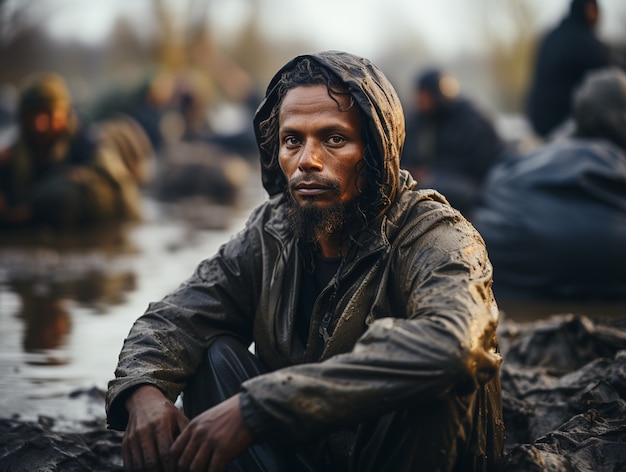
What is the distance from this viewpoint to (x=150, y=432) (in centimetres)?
280

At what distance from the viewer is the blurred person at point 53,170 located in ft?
31.4

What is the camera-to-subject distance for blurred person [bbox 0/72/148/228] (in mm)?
9562

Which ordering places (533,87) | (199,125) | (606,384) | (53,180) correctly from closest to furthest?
(606,384) < (53,180) < (533,87) < (199,125)

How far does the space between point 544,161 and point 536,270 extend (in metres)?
0.73

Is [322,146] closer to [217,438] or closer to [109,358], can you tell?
[217,438]

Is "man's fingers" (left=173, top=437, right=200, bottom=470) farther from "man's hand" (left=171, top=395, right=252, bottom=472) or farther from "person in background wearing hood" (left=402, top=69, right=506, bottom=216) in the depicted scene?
"person in background wearing hood" (left=402, top=69, right=506, bottom=216)

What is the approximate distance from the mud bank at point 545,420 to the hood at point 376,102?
865 millimetres

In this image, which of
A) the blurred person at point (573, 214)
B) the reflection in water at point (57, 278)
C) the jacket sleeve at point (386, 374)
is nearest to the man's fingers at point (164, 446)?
the jacket sleeve at point (386, 374)

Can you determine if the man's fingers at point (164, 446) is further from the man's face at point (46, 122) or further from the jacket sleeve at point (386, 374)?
the man's face at point (46, 122)

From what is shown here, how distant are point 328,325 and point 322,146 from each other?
50 centimetres

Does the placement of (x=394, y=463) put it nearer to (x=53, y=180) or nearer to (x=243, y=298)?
(x=243, y=298)

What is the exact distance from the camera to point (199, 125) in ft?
62.7

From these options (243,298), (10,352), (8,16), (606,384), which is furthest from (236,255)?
(8,16)

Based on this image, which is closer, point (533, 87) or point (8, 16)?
point (533, 87)
